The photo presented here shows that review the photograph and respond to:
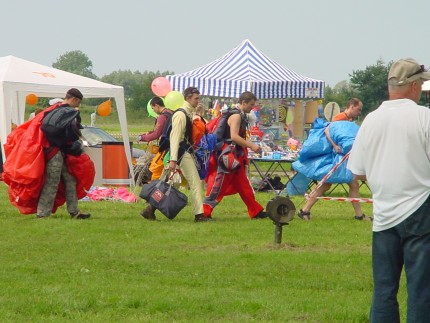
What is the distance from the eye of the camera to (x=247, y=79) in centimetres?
2567

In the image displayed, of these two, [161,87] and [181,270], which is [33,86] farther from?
[181,270]

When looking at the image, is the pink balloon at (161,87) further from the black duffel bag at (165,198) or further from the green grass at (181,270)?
the black duffel bag at (165,198)

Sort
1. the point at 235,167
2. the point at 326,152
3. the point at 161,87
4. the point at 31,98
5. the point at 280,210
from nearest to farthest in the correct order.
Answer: the point at 280,210, the point at 235,167, the point at 326,152, the point at 31,98, the point at 161,87

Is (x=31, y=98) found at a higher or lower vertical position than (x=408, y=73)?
lower

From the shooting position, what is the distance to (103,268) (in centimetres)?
975

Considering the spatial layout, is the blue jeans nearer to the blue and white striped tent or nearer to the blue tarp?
the blue tarp

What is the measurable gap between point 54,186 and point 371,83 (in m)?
47.2

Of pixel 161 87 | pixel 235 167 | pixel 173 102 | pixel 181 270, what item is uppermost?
pixel 161 87

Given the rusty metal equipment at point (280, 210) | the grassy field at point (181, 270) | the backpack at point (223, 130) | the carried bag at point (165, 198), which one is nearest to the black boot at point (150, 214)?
the grassy field at point (181, 270)

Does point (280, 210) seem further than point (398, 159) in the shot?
Yes

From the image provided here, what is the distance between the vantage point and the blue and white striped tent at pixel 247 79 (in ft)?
83.6

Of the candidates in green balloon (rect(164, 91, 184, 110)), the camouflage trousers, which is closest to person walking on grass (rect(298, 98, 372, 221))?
the camouflage trousers

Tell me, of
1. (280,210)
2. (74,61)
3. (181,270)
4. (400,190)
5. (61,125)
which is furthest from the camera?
(74,61)

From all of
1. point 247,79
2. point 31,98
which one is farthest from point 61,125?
point 247,79
